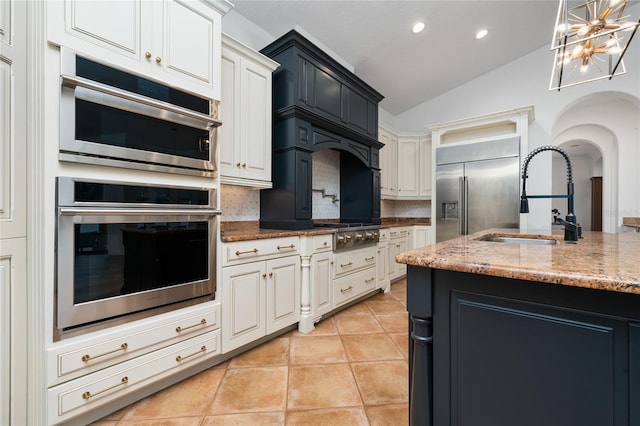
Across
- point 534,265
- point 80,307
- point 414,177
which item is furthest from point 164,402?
point 414,177

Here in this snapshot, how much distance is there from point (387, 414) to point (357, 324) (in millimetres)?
1164

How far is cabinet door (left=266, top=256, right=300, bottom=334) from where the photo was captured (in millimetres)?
2184

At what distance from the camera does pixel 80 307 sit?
1300 mm

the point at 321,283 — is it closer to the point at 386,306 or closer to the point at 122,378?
the point at 386,306

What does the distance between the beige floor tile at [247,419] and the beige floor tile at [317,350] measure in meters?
0.51

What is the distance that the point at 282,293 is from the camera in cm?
228

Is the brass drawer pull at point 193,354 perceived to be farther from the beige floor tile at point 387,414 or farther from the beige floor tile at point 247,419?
the beige floor tile at point 387,414

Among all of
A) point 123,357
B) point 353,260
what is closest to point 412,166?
point 353,260

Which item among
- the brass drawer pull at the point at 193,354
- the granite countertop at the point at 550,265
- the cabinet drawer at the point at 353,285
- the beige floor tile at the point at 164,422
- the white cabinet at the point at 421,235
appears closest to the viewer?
the granite countertop at the point at 550,265

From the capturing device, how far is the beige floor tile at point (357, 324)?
2.47 meters

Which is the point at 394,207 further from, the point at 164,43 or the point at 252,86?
the point at 164,43

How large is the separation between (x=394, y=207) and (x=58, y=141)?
16.3 feet

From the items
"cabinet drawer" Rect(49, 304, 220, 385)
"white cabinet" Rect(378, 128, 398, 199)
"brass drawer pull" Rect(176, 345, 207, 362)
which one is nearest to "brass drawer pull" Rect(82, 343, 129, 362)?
"cabinet drawer" Rect(49, 304, 220, 385)

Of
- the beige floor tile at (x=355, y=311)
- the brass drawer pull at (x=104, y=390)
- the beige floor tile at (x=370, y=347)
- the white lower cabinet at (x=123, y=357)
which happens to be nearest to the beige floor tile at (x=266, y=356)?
the white lower cabinet at (x=123, y=357)
